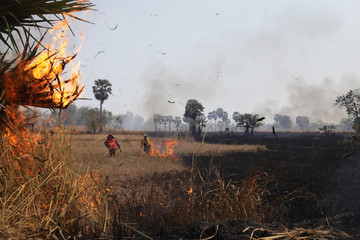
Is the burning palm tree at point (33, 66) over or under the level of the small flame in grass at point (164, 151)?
over

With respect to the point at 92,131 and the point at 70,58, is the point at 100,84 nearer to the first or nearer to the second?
the point at 92,131

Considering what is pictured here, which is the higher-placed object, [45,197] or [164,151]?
[45,197]

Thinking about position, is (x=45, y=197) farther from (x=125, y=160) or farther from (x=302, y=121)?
(x=302, y=121)

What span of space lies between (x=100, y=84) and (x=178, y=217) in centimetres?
6592

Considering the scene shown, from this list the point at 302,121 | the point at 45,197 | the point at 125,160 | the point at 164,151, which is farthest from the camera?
the point at 302,121

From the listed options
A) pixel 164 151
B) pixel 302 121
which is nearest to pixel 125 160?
pixel 164 151

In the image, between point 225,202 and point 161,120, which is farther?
point 161,120

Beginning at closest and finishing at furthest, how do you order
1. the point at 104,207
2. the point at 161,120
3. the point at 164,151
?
the point at 104,207
the point at 164,151
the point at 161,120

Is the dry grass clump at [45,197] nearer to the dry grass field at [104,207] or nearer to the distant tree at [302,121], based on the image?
the dry grass field at [104,207]

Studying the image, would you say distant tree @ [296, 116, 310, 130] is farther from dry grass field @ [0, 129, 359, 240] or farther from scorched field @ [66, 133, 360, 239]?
dry grass field @ [0, 129, 359, 240]

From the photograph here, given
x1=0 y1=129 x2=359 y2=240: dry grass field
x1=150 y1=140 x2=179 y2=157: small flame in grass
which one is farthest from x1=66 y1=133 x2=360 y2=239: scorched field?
x1=150 y1=140 x2=179 y2=157: small flame in grass

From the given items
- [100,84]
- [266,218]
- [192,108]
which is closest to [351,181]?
[266,218]

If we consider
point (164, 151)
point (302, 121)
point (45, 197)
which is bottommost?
point (164, 151)

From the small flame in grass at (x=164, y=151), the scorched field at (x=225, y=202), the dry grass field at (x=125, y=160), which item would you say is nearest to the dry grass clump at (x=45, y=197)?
the scorched field at (x=225, y=202)
